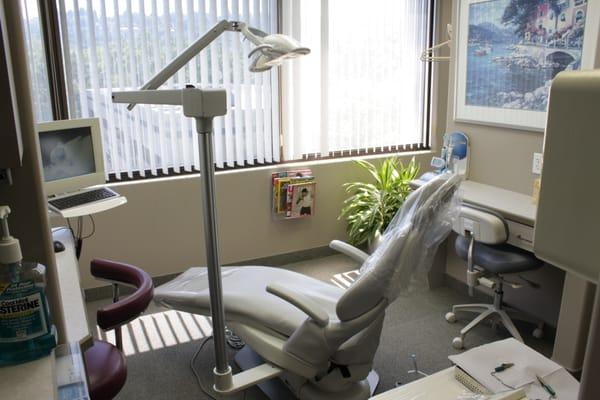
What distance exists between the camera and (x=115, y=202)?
2.65 m

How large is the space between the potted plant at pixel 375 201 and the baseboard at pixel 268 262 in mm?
298

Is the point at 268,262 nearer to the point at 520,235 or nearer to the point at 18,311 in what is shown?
the point at 520,235

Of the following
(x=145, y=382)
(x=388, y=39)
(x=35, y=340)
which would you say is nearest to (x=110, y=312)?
(x=35, y=340)

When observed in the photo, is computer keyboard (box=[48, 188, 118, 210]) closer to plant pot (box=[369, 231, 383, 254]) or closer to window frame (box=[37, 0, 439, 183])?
window frame (box=[37, 0, 439, 183])

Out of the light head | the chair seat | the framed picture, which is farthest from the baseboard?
the light head

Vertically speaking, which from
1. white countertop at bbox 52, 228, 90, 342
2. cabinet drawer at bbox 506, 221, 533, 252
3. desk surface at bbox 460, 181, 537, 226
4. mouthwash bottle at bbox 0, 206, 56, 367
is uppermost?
mouthwash bottle at bbox 0, 206, 56, 367

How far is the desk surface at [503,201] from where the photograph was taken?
8.34ft

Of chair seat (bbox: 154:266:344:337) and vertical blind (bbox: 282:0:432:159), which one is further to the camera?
vertical blind (bbox: 282:0:432:159)

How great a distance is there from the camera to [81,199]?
102 inches

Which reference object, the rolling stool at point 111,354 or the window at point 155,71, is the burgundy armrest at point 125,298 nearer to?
the rolling stool at point 111,354

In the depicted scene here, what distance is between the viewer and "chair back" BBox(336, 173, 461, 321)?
1903 millimetres

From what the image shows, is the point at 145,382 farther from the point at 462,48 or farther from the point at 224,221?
the point at 462,48

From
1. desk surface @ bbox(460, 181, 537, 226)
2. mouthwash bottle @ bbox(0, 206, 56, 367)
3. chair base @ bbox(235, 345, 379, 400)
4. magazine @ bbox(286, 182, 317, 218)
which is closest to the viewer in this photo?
mouthwash bottle @ bbox(0, 206, 56, 367)

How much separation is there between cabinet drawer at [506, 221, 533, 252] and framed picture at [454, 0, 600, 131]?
60cm
